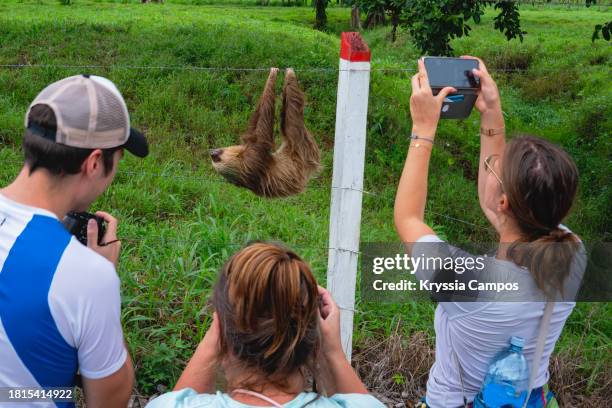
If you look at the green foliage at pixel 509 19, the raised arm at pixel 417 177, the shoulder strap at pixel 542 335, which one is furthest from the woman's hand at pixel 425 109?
the green foliage at pixel 509 19

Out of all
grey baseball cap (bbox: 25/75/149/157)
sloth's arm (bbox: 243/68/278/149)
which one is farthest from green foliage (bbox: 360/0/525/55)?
grey baseball cap (bbox: 25/75/149/157)

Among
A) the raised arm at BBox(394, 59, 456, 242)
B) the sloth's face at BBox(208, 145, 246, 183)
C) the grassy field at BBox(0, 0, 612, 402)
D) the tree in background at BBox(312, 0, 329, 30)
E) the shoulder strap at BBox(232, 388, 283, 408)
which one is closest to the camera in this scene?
the shoulder strap at BBox(232, 388, 283, 408)

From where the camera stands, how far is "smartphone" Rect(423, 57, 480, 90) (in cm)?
205

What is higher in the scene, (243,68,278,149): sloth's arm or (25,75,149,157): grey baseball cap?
(25,75,149,157): grey baseball cap

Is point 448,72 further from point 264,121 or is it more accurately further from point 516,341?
point 264,121

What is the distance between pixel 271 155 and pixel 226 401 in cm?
237

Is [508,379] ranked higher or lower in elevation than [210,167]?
higher

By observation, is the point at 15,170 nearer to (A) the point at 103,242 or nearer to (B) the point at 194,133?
(B) the point at 194,133

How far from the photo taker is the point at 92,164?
167 centimetres

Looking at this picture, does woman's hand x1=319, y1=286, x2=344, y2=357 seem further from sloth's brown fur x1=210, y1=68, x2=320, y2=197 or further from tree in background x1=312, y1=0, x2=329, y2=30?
tree in background x1=312, y1=0, x2=329, y2=30

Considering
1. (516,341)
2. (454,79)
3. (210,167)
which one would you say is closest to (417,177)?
(454,79)

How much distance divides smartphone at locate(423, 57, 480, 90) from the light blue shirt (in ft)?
3.56

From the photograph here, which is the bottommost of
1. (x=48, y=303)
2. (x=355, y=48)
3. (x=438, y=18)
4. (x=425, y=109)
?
(x=48, y=303)

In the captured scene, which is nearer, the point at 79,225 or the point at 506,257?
the point at 506,257
